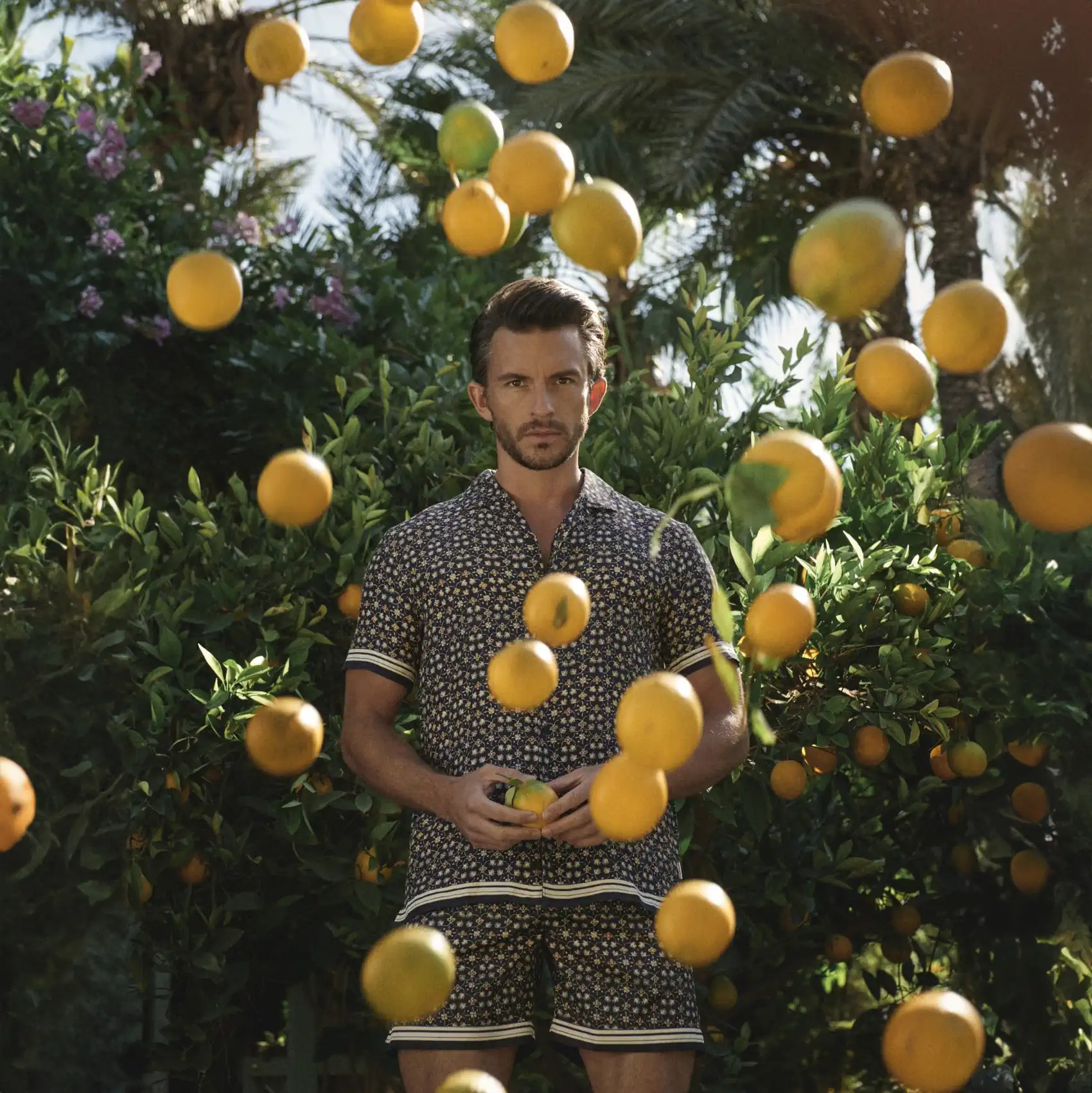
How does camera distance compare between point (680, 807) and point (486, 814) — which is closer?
point (486, 814)

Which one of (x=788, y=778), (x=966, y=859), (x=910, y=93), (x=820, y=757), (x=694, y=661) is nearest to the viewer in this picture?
(x=910, y=93)

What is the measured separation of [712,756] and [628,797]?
1.41 feet

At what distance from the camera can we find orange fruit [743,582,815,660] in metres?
2.35

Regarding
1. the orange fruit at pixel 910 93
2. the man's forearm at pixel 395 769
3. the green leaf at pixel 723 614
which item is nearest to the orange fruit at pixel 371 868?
the man's forearm at pixel 395 769

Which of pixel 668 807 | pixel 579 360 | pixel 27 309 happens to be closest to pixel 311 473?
pixel 579 360

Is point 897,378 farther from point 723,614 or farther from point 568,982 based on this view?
point 568,982

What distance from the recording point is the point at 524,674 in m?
2.15

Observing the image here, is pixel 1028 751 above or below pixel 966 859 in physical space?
above

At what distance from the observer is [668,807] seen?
8.27 feet

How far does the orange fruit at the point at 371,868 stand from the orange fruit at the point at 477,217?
1.39 meters

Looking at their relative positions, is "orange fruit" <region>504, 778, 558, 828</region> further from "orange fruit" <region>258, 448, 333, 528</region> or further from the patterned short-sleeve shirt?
"orange fruit" <region>258, 448, 333, 528</region>

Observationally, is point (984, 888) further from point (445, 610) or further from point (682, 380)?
point (445, 610)

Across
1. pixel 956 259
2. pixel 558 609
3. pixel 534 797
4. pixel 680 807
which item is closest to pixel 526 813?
pixel 534 797

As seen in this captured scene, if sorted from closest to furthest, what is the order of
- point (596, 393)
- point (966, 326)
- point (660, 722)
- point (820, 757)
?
point (660, 722), point (966, 326), point (596, 393), point (820, 757)
